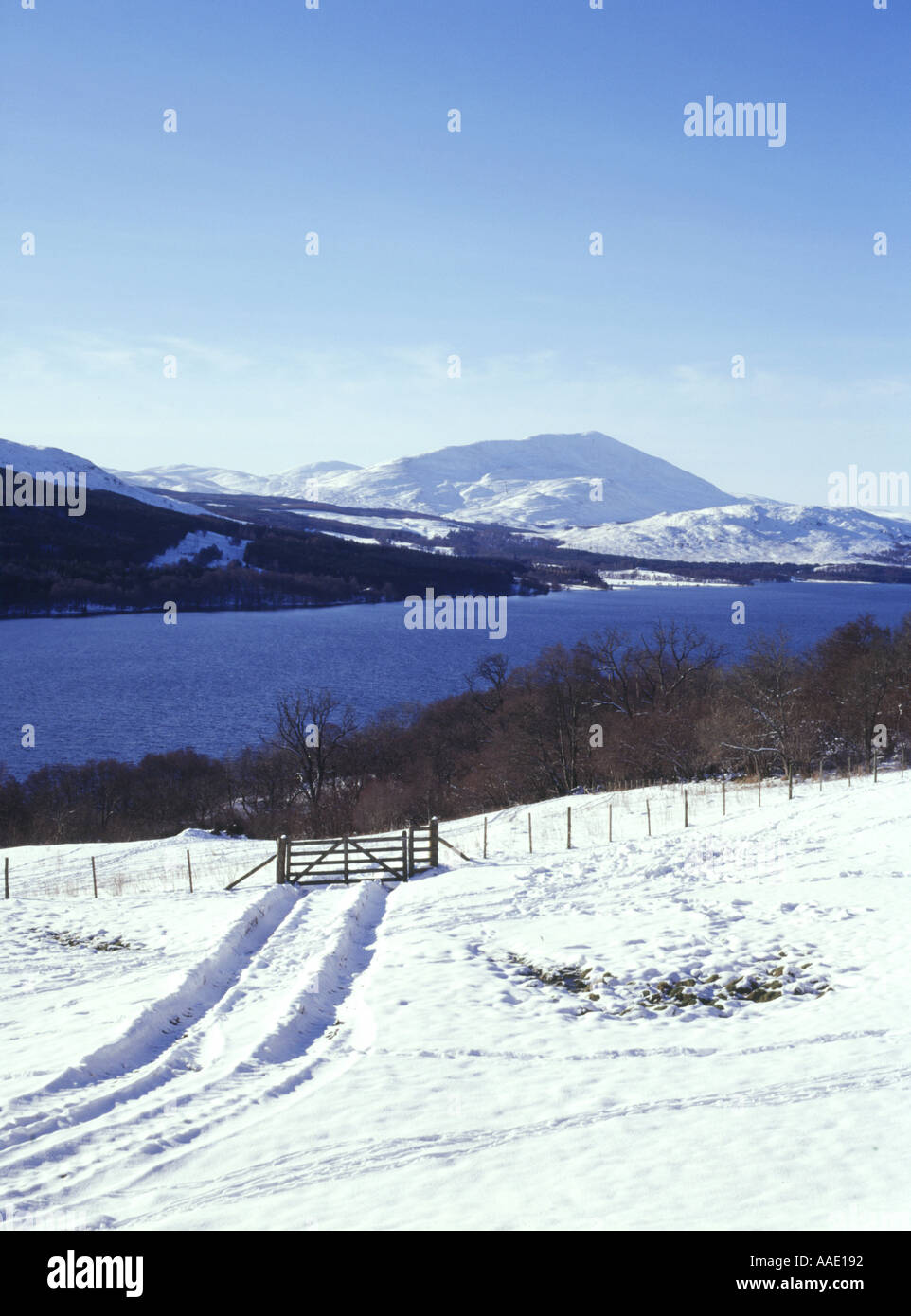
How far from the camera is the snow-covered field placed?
8703 millimetres

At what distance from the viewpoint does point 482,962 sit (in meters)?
18.0

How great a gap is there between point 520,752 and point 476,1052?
51.3 meters

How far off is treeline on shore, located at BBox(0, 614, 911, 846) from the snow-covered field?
29456 millimetres

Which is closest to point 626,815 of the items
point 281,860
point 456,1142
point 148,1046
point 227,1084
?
point 281,860

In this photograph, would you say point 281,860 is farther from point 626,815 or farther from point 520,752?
point 520,752

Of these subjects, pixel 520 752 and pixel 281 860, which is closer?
pixel 281 860

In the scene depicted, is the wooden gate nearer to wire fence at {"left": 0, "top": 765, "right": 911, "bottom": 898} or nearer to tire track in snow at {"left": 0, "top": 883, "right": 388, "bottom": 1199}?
wire fence at {"left": 0, "top": 765, "right": 911, "bottom": 898}

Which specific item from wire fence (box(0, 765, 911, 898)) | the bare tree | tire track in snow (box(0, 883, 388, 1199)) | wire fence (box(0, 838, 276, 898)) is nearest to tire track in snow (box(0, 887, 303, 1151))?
tire track in snow (box(0, 883, 388, 1199))

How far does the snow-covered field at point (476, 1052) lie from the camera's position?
28.6ft

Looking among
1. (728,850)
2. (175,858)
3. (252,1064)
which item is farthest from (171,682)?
(252,1064)

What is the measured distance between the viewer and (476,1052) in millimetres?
13195

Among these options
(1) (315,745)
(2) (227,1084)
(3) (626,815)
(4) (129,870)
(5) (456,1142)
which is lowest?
(4) (129,870)
